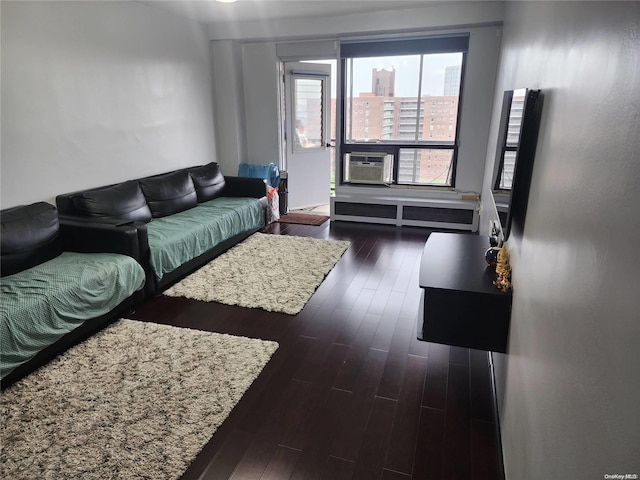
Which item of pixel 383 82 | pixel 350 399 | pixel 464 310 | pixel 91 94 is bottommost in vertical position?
pixel 350 399

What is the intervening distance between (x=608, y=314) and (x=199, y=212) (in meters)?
3.99

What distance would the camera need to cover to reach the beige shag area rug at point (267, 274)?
320 cm

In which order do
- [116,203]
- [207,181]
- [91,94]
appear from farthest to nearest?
1. [207,181]
2. [91,94]
3. [116,203]

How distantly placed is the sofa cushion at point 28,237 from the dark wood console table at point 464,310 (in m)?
2.59

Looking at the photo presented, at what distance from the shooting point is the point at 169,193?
4.16m

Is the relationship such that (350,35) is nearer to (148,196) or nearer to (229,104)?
(229,104)

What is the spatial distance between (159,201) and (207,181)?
2.81ft

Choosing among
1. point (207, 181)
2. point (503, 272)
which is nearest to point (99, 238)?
point (207, 181)

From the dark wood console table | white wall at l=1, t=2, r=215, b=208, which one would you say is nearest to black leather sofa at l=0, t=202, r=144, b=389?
white wall at l=1, t=2, r=215, b=208

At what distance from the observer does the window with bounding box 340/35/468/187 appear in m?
4.90

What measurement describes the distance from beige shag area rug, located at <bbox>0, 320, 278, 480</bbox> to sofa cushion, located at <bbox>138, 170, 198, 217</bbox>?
1.62 meters

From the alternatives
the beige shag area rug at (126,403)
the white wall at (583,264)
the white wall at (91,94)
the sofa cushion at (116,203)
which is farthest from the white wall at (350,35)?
the beige shag area rug at (126,403)

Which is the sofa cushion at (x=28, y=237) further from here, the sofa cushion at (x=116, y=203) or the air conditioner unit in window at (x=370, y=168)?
the air conditioner unit in window at (x=370, y=168)

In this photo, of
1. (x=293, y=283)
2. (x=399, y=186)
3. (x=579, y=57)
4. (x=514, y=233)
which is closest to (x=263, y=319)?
(x=293, y=283)
